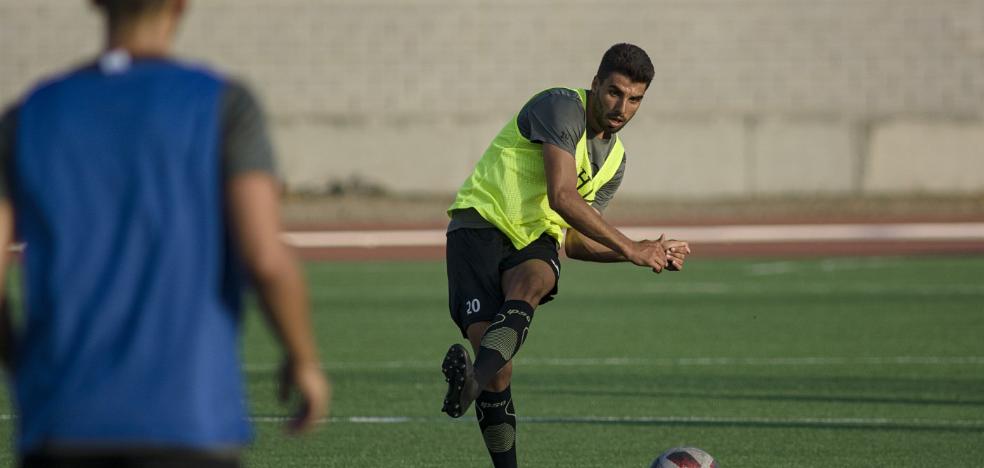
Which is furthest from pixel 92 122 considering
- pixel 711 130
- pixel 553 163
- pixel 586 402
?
pixel 711 130

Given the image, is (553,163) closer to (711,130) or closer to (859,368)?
A: (859,368)

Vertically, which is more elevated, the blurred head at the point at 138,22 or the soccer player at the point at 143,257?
the blurred head at the point at 138,22

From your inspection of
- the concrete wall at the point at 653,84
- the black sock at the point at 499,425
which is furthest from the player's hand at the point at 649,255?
the concrete wall at the point at 653,84

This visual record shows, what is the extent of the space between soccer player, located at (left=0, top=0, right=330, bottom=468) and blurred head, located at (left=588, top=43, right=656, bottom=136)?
12.8 feet

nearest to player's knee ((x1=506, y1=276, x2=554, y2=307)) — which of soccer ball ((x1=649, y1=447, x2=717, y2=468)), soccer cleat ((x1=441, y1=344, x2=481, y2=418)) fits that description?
soccer cleat ((x1=441, y1=344, x2=481, y2=418))

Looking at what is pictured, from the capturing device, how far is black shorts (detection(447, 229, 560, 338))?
7.16 metres

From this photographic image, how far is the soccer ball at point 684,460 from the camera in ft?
21.7

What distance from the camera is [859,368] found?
457 inches

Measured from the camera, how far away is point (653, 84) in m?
27.7

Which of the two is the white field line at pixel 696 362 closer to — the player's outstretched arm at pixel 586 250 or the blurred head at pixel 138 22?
the player's outstretched arm at pixel 586 250

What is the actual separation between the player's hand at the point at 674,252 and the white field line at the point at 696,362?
5.15 m

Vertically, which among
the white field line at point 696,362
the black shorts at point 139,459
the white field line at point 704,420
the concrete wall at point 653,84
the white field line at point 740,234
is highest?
the black shorts at point 139,459

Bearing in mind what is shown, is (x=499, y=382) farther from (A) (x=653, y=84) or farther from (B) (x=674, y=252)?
(A) (x=653, y=84)

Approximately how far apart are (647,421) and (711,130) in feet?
61.6
